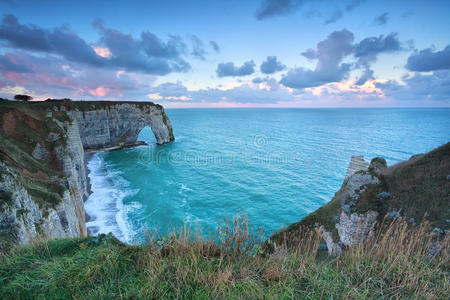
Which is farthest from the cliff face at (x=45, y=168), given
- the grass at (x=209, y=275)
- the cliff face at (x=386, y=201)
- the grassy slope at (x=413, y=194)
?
the grassy slope at (x=413, y=194)

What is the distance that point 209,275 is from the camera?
13.0 feet

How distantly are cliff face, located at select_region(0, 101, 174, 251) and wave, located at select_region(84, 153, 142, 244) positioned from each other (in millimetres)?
2027

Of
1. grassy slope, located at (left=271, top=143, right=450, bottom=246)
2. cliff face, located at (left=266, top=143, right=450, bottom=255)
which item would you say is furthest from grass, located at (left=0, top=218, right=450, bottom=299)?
grassy slope, located at (left=271, top=143, right=450, bottom=246)

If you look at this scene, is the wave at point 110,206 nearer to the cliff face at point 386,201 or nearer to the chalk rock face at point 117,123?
the cliff face at point 386,201

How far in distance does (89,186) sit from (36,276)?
116 feet

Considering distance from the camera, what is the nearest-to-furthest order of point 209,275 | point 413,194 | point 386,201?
point 209,275, point 413,194, point 386,201

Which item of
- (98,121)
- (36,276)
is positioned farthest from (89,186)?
(36,276)

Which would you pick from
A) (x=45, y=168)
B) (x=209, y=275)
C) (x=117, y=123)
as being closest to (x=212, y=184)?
(x=45, y=168)

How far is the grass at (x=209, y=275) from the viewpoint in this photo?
148 inches

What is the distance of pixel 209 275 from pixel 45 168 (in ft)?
70.9

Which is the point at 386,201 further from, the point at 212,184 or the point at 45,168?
the point at 45,168

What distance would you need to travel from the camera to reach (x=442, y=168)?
14.0m

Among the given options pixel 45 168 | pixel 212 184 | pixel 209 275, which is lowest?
pixel 212 184

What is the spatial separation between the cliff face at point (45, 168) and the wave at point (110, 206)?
203cm
